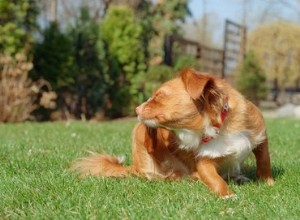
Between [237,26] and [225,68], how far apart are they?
2505mm

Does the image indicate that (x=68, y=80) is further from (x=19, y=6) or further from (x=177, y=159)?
(x=177, y=159)

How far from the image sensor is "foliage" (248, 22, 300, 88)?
100 ft

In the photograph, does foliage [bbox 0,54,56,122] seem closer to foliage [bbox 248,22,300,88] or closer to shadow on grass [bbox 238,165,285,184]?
shadow on grass [bbox 238,165,285,184]

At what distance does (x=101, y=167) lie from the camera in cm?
452

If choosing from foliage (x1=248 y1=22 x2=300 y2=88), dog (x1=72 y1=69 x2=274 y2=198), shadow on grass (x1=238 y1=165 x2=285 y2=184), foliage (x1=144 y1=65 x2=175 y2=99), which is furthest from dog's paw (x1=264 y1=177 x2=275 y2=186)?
foliage (x1=248 y1=22 x2=300 y2=88)

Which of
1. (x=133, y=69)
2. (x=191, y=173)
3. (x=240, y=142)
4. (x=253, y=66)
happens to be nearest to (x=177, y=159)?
(x=191, y=173)

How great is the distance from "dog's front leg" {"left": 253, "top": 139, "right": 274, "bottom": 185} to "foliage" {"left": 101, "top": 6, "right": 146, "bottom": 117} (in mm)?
10078

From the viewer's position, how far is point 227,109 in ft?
12.6

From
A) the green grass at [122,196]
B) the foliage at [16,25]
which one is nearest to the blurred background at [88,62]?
the foliage at [16,25]

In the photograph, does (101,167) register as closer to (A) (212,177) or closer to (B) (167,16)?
(A) (212,177)

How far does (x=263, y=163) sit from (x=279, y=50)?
27817mm

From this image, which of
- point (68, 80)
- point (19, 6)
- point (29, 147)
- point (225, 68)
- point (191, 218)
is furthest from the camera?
point (225, 68)

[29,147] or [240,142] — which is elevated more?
[240,142]

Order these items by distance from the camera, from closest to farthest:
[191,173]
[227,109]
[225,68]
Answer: [227,109]
[191,173]
[225,68]
